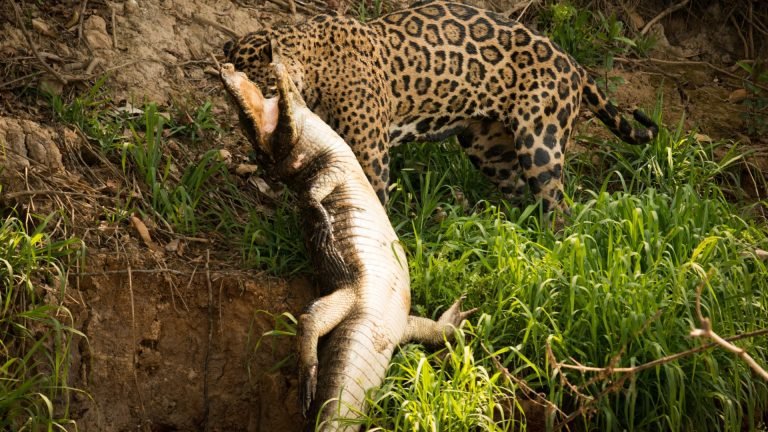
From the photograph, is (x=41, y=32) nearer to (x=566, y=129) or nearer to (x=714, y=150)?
(x=566, y=129)

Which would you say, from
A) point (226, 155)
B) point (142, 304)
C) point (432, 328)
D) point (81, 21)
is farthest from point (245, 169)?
point (432, 328)

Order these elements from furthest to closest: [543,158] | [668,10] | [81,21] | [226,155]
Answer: [668,10]
[81,21]
[226,155]
[543,158]

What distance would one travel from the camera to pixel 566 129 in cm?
764

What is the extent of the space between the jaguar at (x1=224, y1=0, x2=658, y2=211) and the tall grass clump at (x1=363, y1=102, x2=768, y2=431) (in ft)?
1.53

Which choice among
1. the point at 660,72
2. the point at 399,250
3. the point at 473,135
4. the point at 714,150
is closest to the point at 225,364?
the point at 399,250

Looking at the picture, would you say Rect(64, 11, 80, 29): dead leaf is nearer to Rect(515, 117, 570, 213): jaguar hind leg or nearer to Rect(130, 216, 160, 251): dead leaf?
Rect(130, 216, 160, 251): dead leaf

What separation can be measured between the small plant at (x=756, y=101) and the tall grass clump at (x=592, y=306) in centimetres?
171

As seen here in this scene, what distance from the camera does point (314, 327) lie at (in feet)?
19.1

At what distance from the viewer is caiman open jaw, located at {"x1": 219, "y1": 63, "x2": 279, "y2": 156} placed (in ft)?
20.5

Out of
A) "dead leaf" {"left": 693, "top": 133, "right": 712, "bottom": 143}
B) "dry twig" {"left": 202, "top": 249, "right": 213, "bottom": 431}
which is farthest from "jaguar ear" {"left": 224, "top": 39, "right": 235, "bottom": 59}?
"dead leaf" {"left": 693, "top": 133, "right": 712, "bottom": 143}

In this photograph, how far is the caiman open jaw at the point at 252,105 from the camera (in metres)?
6.25

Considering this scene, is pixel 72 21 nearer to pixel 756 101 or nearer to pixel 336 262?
pixel 336 262

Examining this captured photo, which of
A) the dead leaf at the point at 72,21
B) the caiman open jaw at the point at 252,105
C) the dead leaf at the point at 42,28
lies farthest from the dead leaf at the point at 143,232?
the dead leaf at the point at 72,21

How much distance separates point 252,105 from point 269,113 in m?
0.18
